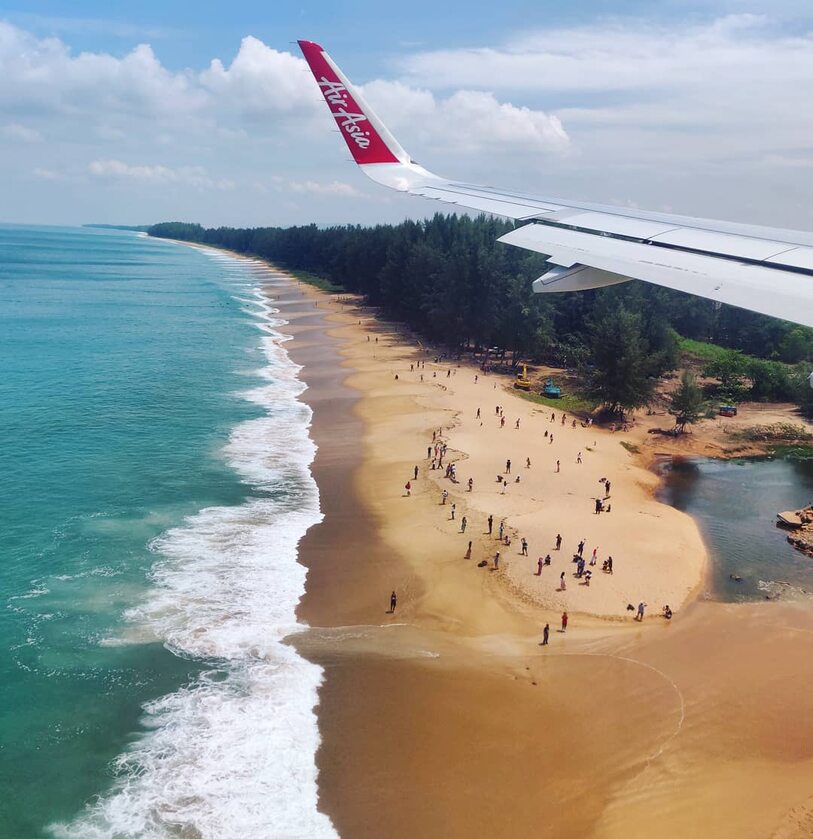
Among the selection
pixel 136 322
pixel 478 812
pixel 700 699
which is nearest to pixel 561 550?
pixel 700 699

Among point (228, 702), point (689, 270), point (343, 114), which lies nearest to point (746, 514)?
point (689, 270)

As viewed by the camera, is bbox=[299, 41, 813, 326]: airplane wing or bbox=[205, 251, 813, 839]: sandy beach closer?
bbox=[299, 41, 813, 326]: airplane wing

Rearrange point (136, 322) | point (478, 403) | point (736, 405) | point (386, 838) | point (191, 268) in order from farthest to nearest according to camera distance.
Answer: point (191, 268), point (136, 322), point (736, 405), point (478, 403), point (386, 838)

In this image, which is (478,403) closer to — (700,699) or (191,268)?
(700,699)

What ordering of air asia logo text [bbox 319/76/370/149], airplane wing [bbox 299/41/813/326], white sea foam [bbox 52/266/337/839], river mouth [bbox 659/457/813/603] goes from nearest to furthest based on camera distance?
airplane wing [bbox 299/41/813/326] → white sea foam [bbox 52/266/337/839] → air asia logo text [bbox 319/76/370/149] → river mouth [bbox 659/457/813/603]

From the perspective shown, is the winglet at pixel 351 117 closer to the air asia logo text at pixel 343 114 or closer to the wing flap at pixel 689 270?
the air asia logo text at pixel 343 114

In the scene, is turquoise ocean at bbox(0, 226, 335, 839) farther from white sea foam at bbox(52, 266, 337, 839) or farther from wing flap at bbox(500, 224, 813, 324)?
wing flap at bbox(500, 224, 813, 324)

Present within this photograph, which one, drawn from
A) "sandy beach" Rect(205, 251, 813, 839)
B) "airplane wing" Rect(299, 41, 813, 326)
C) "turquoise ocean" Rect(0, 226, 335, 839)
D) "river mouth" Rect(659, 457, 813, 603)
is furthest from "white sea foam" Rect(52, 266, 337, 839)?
"river mouth" Rect(659, 457, 813, 603)
